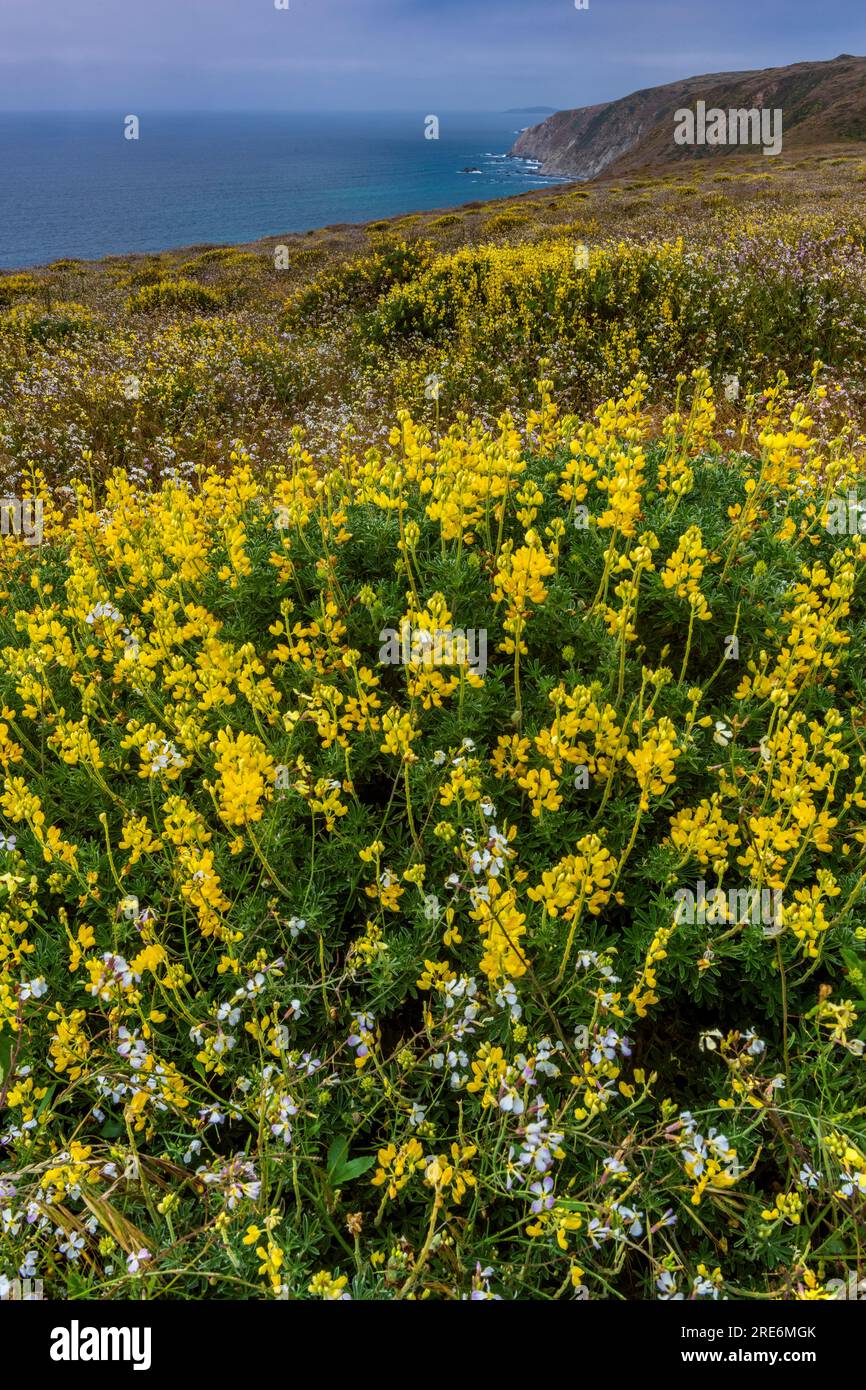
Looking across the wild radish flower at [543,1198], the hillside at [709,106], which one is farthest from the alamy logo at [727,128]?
the wild radish flower at [543,1198]

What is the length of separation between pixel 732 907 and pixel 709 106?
421 ft

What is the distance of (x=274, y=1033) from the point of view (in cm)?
204

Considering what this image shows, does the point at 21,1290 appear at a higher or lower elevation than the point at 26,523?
lower

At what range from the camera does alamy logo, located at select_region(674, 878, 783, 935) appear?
1.99 metres

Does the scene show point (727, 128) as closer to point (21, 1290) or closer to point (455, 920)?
point (455, 920)

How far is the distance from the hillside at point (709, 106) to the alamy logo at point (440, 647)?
62.1 metres

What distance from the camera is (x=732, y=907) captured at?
2.27m

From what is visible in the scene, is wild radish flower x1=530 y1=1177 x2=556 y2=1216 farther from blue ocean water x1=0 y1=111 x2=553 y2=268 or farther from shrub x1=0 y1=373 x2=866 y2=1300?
blue ocean water x1=0 y1=111 x2=553 y2=268

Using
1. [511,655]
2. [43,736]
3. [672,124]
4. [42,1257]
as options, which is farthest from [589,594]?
[672,124]

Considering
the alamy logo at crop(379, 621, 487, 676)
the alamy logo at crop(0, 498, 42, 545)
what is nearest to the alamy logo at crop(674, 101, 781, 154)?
the alamy logo at crop(0, 498, 42, 545)

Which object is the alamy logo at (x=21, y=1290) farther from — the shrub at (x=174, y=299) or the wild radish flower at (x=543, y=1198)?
the shrub at (x=174, y=299)

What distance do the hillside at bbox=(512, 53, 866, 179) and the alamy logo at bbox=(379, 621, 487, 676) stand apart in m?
62.1
